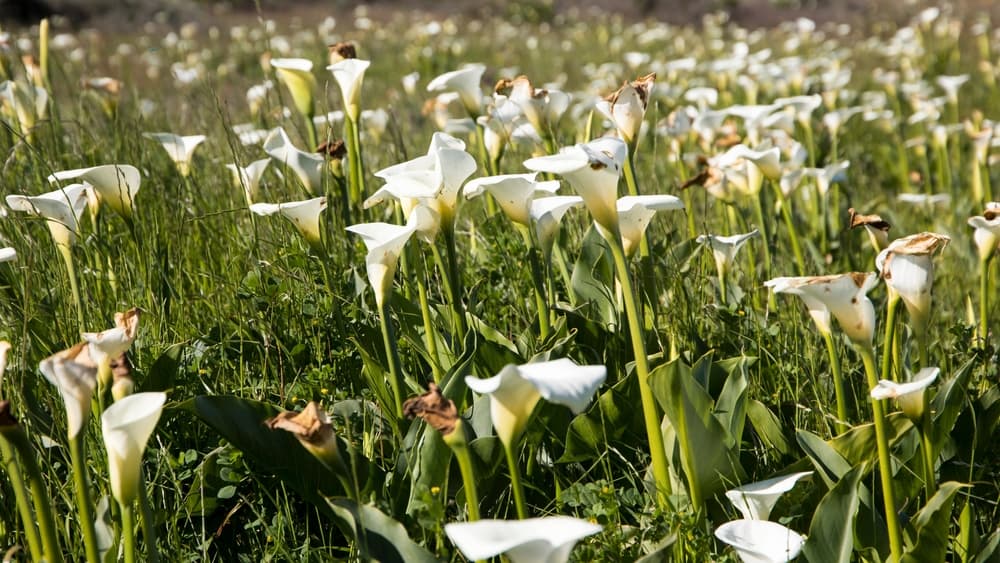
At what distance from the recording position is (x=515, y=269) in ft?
7.65

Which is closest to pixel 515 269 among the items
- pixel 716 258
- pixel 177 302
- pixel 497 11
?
pixel 716 258

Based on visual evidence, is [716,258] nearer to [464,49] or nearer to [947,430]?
[947,430]

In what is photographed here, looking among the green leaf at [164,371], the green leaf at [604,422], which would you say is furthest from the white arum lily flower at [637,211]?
the green leaf at [164,371]

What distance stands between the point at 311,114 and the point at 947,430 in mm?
1691

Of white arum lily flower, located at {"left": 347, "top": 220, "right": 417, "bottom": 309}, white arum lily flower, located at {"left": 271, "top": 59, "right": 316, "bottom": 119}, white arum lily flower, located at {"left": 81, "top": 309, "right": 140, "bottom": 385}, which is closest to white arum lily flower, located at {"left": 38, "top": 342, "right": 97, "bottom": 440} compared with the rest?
white arum lily flower, located at {"left": 81, "top": 309, "right": 140, "bottom": 385}

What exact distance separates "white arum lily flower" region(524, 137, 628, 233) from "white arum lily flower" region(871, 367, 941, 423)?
18.3 inches

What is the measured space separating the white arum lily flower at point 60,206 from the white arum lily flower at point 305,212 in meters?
0.36

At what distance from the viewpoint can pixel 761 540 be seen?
1.31 m

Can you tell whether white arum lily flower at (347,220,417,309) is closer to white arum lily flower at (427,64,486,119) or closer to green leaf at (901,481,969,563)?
white arum lily flower at (427,64,486,119)

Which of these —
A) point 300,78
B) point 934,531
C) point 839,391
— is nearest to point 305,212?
point 300,78

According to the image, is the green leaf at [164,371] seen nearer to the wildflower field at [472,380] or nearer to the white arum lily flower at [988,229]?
the wildflower field at [472,380]

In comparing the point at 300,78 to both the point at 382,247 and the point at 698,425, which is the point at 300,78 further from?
the point at 698,425

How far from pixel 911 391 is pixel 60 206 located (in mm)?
1555

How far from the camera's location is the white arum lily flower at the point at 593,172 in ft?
4.13
